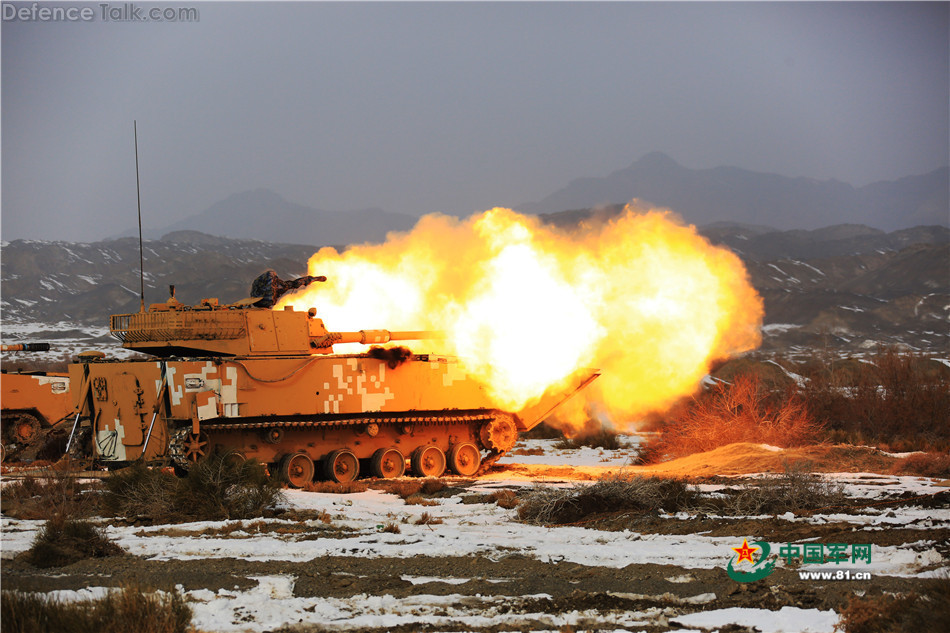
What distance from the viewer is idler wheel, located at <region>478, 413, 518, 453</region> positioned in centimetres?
2023

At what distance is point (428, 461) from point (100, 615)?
42.0ft

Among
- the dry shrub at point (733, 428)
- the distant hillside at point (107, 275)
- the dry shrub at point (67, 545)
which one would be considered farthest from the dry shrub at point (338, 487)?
the distant hillside at point (107, 275)

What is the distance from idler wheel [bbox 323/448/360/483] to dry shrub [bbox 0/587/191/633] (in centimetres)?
1131

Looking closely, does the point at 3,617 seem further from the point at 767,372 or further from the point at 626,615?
the point at 767,372

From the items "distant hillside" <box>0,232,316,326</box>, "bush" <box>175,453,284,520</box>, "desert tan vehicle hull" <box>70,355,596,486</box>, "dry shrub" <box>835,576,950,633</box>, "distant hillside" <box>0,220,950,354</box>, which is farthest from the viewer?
"distant hillside" <box>0,232,316,326</box>

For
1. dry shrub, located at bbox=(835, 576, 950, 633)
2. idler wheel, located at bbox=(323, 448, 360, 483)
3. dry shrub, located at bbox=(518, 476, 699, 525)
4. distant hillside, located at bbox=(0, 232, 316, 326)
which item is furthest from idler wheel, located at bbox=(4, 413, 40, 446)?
distant hillside, located at bbox=(0, 232, 316, 326)

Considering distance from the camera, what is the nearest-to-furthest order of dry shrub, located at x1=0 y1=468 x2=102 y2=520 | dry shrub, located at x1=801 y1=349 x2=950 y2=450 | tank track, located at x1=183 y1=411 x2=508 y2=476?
dry shrub, located at x1=0 y1=468 x2=102 y2=520 → tank track, located at x1=183 y1=411 x2=508 y2=476 → dry shrub, located at x1=801 y1=349 x2=950 y2=450

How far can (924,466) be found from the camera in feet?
56.8

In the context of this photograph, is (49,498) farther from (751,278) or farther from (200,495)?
(751,278)

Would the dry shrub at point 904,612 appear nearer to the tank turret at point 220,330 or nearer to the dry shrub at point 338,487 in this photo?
the dry shrub at point 338,487

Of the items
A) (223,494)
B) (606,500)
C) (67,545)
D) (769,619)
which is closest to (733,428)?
(606,500)

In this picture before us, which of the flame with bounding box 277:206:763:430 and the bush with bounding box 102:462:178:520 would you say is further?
the flame with bounding box 277:206:763:430

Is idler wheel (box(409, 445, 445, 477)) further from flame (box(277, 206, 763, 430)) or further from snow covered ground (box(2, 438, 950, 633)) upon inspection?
snow covered ground (box(2, 438, 950, 633))

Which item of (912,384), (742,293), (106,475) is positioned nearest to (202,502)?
(106,475)
